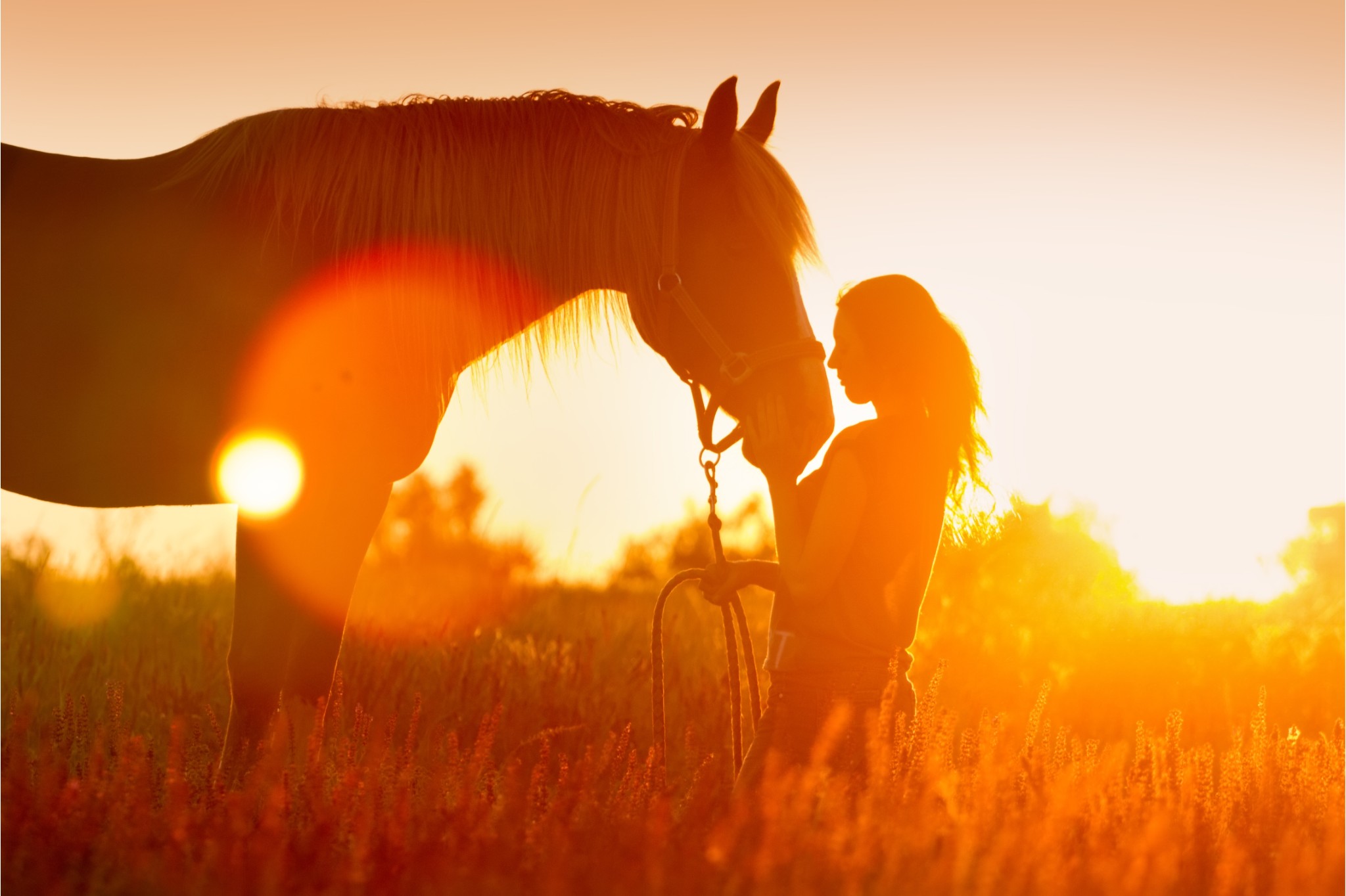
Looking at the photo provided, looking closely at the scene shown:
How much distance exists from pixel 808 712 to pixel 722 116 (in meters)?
1.91

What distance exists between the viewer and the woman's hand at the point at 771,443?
127 inches

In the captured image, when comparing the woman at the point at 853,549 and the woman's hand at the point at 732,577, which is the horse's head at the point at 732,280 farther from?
the woman's hand at the point at 732,577

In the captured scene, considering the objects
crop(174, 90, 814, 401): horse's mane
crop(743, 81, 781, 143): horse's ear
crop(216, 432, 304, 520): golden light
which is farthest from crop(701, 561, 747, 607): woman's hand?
crop(743, 81, 781, 143): horse's ear

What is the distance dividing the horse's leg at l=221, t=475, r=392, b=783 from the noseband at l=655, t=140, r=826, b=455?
1.09 meters

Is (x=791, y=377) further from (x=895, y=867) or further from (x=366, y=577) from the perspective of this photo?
(x=366, y=577)

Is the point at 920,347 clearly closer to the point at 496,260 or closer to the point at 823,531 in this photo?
the point at 823,531

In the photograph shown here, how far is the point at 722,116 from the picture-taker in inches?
139

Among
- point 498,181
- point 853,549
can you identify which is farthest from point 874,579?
point 498,181

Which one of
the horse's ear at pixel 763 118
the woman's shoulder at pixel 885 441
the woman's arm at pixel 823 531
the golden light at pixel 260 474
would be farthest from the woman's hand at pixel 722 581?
the horse's ear at pixel 763 118

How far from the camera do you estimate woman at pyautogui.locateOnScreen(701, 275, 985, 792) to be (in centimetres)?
302

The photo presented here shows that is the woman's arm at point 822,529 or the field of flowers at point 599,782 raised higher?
the woman's arm at point 822,529

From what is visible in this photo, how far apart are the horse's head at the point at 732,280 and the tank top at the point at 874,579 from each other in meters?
0.27

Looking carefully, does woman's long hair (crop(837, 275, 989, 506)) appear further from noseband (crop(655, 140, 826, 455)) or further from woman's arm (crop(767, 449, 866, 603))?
woman's arm (crop(767, 449, 866, 603))

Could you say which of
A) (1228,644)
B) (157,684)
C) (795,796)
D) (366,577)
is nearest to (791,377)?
(795,796)
